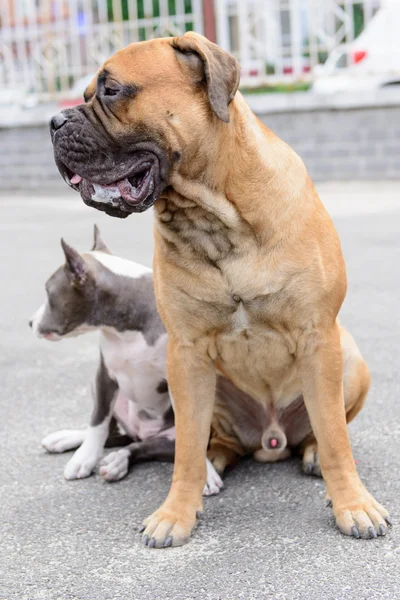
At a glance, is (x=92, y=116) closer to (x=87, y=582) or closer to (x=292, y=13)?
(x=87, y=582)

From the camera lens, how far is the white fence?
43.3 ft

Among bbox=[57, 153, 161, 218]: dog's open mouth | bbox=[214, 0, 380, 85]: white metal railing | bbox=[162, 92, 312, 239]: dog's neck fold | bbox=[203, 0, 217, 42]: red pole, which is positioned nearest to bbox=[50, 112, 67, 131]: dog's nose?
bbox=[57, 153, 161, 218]: dog's open mouth

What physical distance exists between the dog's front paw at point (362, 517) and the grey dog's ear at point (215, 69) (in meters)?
1.42

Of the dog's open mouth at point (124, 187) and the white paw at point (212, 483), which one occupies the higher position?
the dog's open mouth at point (124, 187)

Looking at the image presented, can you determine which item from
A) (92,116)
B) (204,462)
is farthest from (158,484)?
(92,116)

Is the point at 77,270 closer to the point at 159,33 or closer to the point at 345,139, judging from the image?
the point at 345,139

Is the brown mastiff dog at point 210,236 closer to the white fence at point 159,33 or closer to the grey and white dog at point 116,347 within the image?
the grey and white dog at point 116,347

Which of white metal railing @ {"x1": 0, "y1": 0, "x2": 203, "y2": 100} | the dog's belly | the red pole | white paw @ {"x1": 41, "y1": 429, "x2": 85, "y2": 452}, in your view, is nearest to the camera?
the dog's belly

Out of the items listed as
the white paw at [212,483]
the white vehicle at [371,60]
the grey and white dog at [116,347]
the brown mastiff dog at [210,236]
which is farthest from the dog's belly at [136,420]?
the white vehicle at [371,60]

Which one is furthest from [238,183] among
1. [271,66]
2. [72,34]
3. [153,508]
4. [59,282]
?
[72,34]

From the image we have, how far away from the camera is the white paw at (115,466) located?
386 centimetres

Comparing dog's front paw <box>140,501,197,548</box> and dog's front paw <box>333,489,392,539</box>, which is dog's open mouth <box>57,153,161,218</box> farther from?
dog's front paw <box>333,489,392,539</box>

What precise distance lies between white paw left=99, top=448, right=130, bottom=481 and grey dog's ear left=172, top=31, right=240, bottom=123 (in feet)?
5.29

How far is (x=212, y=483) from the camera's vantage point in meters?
3.70
